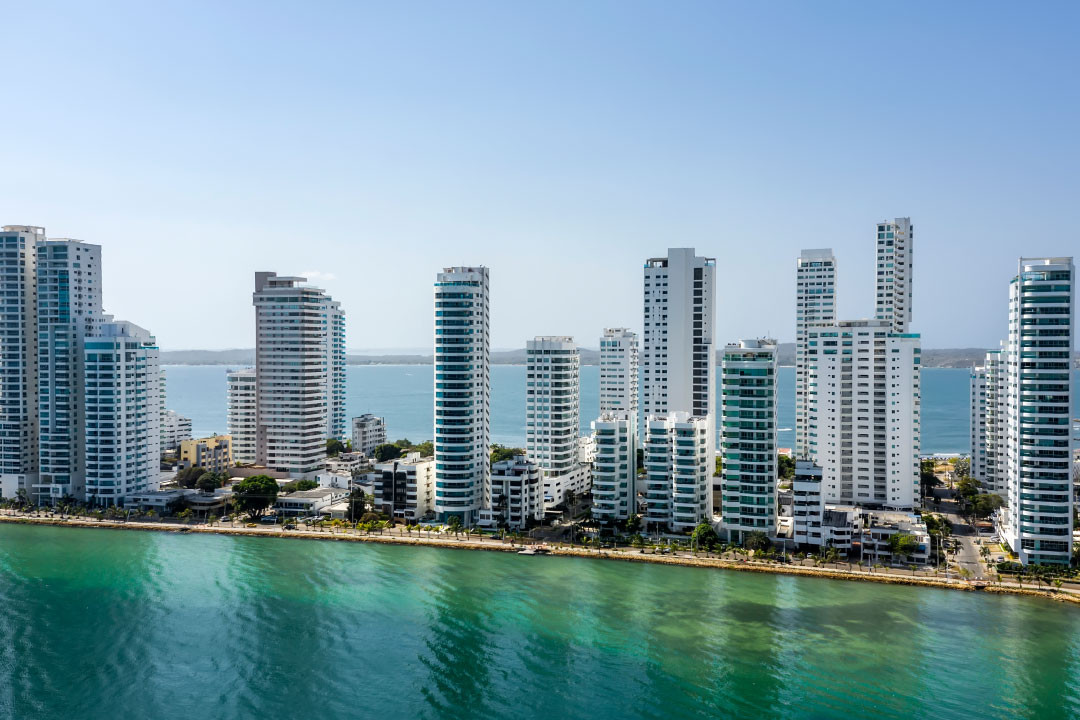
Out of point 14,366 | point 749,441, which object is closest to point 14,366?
point 14,366

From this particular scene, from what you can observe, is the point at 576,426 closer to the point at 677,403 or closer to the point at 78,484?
the point at 677,403

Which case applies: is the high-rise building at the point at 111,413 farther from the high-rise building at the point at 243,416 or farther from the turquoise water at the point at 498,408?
the turquoise water at the point at 498,408

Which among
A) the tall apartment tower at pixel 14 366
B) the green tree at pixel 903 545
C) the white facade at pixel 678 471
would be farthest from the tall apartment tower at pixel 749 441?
the tall apartment tower at pixel 14 366

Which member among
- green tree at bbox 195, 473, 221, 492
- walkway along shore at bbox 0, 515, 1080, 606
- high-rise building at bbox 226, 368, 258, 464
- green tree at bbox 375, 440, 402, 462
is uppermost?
high-rise building at bbox 226, 368, 258, 464

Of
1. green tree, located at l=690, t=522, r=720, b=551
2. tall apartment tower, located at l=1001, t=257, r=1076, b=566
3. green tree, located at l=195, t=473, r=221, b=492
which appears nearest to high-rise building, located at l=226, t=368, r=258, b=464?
green tree, located at l=195, t=473, r=221, b=492

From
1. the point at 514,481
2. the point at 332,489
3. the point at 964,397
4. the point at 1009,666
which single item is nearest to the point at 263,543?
the point at 332,489

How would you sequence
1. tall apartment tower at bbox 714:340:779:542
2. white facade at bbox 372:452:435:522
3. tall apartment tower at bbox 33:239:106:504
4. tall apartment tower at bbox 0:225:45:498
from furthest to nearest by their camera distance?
tall apartment tower at bbox 0:225:45:498, tall apartment tower at bbox 33:239:106:504, white facade at bbox 372:452:435:522, tall apartment tower at bbox 714:340:779:542

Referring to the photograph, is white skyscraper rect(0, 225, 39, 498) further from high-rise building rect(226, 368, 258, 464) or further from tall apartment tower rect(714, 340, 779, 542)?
tall apartment tower rect(714, 340, 779, 542)
